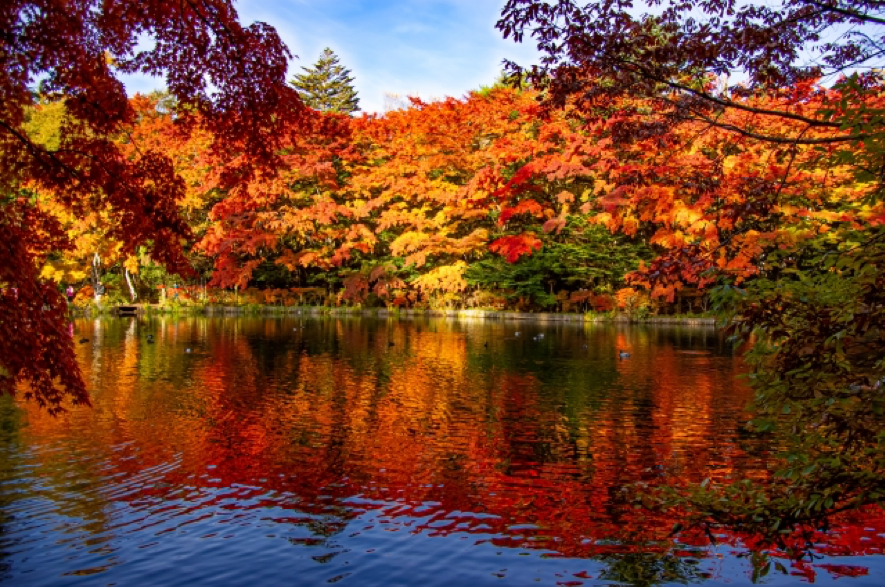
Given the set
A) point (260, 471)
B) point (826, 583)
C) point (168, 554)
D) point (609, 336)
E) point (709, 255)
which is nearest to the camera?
point (826, 583)

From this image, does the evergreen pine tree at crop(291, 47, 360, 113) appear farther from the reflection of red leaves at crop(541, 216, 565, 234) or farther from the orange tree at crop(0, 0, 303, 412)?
the orange tree at crop(0, 0, 303, 412)

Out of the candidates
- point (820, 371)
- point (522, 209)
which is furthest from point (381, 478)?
point (522, 209)

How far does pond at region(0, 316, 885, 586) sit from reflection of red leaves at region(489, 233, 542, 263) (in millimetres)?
14300

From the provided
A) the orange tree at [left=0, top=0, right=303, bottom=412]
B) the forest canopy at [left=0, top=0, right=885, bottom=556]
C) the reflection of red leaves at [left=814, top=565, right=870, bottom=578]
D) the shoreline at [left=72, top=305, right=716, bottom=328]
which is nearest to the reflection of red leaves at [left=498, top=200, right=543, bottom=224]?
the shoreline at [left=72, top=305, right=716, bottom=328]

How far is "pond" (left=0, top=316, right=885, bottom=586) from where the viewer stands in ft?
15.9

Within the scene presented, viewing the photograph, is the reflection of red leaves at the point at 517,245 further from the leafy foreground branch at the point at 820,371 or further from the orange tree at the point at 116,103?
the leafy foreground branch at the point at 820,371

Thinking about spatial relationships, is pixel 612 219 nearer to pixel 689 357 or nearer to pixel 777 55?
pixel 689 357

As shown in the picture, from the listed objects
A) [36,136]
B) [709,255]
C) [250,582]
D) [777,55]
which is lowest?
[250,582]

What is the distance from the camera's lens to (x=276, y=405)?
33.9ft

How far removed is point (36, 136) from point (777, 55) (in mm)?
27960

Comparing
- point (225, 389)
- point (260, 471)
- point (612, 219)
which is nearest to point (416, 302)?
point (612, 219)

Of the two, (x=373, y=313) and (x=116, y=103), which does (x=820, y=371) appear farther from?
(x=373, y=313)

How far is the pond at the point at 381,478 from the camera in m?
4.85

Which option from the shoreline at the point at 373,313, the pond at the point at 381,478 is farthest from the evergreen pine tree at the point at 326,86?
the pond at the point at 381,478
